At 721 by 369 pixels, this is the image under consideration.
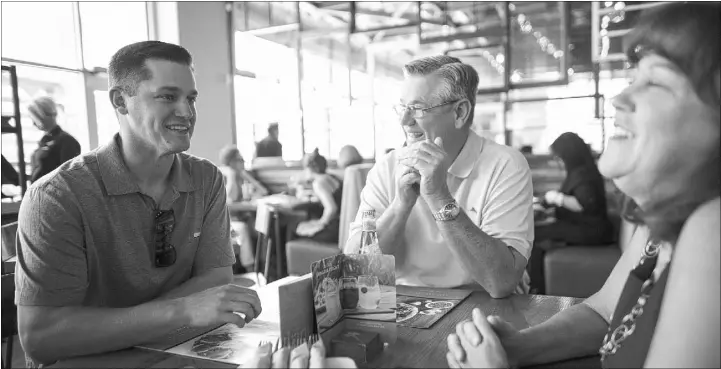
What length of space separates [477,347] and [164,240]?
96 centimetres

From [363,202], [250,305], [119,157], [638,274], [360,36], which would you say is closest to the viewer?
[638,274]

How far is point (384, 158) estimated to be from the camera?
1.82 m

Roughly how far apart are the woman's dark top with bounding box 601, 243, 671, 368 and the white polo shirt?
28.7 inches

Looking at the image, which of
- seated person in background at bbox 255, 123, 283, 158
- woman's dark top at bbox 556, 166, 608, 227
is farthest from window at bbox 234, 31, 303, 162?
woman's dark top at bbox 556, 166, 608, 227

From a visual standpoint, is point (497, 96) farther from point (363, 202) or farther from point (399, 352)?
point (399, 352)

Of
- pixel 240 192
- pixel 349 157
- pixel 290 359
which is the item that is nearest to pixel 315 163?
pixel 349 157

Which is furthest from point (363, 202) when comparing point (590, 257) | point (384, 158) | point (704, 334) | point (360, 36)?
point (360, 36)

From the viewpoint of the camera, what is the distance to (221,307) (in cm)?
103

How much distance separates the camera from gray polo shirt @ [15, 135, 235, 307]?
113 centimetres

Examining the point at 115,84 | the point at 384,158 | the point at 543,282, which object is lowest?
the point at 543,282

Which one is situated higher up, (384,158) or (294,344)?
(384,158)

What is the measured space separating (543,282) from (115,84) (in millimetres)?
3073

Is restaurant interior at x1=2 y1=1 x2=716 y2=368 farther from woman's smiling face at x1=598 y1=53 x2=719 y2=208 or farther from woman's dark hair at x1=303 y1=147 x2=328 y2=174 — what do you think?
woman's smiling face at x1=598 y1=53 x2=719 y2=208

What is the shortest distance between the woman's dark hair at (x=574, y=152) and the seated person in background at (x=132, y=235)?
9.34 ft
